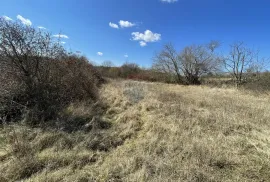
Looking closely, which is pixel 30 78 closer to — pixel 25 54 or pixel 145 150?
pixel 25 54

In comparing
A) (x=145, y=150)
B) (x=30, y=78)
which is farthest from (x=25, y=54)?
(x=145, y=150)

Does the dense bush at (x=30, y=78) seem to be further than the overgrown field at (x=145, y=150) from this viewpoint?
Yes

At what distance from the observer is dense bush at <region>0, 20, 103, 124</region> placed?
221 inches

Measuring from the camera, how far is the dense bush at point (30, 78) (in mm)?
5609

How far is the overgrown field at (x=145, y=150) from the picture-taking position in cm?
290

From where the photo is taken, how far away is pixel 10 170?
286 cm

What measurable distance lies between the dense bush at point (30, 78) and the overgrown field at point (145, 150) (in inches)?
41.1

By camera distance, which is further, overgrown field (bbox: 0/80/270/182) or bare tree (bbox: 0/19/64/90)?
bare tree (bbox: 0/19/64/90)

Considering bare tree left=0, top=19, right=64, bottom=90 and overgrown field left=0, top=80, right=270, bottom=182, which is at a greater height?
bare tree left=0, top=19, right=64, bottom=90

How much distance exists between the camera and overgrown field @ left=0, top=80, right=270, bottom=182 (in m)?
2.90

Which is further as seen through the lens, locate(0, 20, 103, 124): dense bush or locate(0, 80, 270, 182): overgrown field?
locate(0, 20, 103, 124): dense bush

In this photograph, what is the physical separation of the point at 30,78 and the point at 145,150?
473 cm

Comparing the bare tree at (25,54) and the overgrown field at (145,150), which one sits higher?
the bare tree at (25,54)

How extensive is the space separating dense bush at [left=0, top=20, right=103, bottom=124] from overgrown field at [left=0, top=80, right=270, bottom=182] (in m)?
1.04
